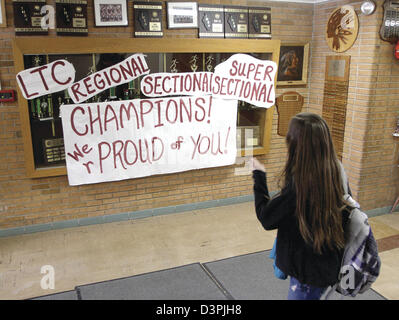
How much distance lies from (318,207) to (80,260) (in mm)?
2452

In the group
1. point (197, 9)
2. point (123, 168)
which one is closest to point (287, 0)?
point (197, 9)

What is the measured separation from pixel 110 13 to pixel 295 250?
295cm

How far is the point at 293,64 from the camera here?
15.0 feet

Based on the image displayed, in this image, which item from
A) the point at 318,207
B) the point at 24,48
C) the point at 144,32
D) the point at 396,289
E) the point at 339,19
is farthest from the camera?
the point at 339,19

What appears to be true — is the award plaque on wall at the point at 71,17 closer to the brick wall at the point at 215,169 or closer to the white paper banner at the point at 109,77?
the brick wall at the point at 215,169

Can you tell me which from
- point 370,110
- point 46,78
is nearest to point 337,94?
point 370,110

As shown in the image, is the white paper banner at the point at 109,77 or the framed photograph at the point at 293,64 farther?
the framed photograph at the point at 293,64

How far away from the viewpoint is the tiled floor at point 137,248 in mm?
3088

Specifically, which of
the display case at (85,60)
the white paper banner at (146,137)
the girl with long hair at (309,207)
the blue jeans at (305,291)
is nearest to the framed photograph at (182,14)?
the display case at (85,60)

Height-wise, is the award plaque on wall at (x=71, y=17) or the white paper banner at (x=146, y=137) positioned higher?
the award plaque on wall at (x=71, y=17)

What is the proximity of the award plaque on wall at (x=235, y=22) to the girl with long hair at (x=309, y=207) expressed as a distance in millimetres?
2699

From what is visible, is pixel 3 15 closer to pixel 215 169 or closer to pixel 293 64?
pixel 215 169

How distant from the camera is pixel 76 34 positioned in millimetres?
3568

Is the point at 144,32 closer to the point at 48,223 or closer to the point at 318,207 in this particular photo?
the point at 48,223
